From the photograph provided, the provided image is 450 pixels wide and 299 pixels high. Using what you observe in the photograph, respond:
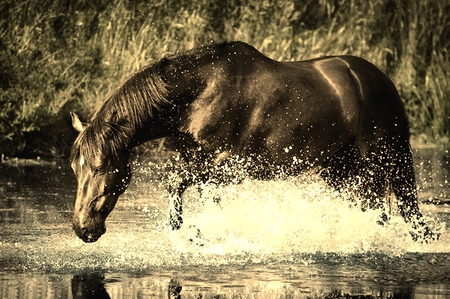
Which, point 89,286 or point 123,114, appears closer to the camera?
point 89,286

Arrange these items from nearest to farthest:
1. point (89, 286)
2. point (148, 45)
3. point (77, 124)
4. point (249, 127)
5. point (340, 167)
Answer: point (89, 286) → point (77, 124) → point (249, 127) → point (340, 167) → point (148, 45)

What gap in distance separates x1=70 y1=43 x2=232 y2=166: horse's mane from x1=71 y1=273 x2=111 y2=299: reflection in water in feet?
4.04

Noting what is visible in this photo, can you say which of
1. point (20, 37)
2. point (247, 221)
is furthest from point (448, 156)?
point (247, 221)

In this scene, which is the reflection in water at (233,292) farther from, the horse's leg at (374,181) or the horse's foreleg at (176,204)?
the horse's leg at (374,181)

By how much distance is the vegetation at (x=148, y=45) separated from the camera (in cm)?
1672

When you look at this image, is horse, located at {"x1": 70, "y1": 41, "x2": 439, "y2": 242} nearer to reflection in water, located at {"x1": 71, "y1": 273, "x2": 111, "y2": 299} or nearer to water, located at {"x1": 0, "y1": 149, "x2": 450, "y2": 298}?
water, located at {"x1": 0, "y1": 149, "x2": 450, "y2": 298}

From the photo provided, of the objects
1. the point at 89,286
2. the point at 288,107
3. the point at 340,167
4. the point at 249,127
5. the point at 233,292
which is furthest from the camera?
the point at 340,167

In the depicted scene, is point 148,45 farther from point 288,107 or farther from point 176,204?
point 176,204

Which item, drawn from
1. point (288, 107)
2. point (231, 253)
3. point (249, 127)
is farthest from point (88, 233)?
point (288, 107)

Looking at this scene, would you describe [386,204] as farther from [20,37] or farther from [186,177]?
[20,37]

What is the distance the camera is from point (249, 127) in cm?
968

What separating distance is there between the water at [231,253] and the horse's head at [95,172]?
223 millimetres

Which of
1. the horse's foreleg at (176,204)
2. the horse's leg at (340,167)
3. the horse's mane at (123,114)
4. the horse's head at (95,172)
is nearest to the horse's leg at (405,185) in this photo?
the horse's leg at (340,167)

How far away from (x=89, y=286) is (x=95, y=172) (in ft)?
5.19
